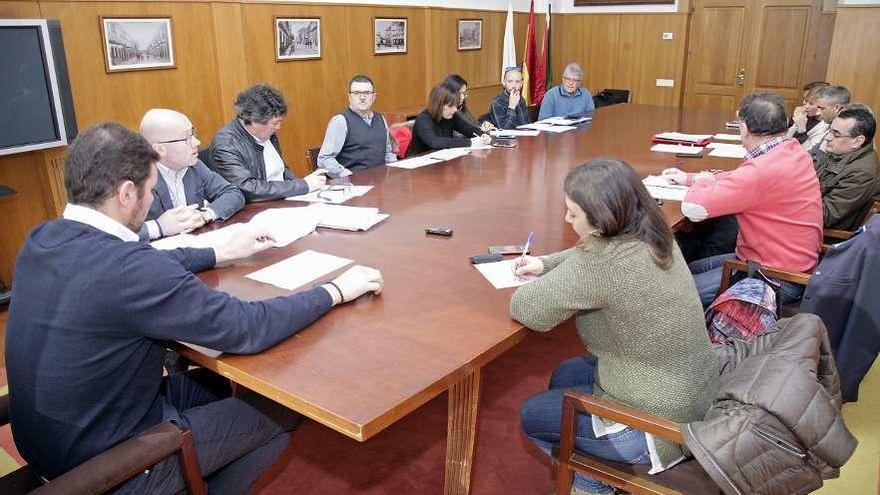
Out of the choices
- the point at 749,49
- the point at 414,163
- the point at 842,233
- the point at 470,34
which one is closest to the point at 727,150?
the point at 842,233

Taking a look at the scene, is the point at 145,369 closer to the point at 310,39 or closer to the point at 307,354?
the point at 307,354

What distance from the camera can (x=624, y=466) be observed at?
1.54 m

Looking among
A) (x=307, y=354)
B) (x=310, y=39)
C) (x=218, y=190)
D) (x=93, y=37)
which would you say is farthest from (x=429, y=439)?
(x=310, y=39)

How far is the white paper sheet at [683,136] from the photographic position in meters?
4.28

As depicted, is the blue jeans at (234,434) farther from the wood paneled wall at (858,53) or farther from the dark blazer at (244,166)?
the wood paneled wall at (858,53)

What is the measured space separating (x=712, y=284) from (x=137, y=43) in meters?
3.93

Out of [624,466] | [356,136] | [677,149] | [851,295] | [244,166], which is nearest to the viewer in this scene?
[624,466]

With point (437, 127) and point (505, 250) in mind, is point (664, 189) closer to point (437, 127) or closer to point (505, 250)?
point (505, 250)

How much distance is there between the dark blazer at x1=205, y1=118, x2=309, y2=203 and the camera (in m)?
2.84

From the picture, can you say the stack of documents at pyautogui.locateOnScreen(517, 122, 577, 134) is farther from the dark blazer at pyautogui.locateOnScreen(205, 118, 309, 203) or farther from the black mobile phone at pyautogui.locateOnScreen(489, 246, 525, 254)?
the black mobile phone at pyautogui.locateOnScreen(489, 246, 525, 254)

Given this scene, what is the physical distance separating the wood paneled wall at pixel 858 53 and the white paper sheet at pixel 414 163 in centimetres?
542

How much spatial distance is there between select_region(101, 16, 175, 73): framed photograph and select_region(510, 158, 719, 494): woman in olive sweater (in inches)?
149

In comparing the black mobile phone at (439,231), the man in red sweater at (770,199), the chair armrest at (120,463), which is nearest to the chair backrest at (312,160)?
the black mobile phone at (439,231)

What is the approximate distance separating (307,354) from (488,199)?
1.53 m
